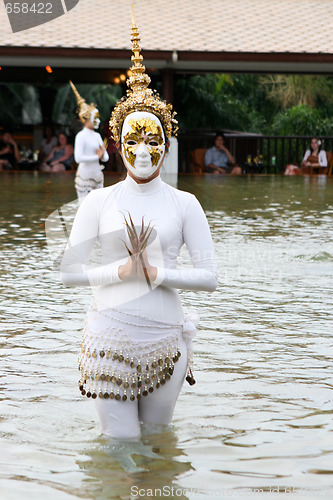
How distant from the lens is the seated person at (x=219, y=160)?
24.2m

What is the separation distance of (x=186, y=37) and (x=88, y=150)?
11.9 metres

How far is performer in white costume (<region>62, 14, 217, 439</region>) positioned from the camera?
378cm

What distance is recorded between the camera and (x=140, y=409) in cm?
396

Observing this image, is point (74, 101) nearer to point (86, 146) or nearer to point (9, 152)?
point (9, 152)

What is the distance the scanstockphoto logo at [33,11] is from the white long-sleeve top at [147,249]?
68.9 feet

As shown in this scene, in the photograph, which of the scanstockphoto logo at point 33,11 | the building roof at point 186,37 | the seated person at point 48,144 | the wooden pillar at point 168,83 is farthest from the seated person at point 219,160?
the scanstockphoto logo at point 33,11

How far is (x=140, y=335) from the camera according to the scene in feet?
12.5

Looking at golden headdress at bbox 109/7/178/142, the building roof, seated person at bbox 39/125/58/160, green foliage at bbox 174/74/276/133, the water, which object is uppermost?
the building roof

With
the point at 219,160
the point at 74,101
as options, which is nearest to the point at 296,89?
the point at 74,101

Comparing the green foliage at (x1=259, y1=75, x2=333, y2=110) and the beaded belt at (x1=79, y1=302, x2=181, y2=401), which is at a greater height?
the green foliage at (x1=259, y1=75, x2=333, y2=110)

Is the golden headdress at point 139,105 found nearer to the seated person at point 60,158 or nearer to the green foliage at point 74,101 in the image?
the seated person at point 60,158

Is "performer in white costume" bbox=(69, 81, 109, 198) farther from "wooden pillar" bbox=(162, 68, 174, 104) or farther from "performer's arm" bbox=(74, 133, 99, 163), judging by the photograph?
"wooden pillar" bbox=(162, 68, 174, 104)

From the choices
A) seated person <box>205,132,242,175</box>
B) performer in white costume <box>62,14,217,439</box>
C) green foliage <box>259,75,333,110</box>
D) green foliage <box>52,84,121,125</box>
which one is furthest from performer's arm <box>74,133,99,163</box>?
green foliage <box>259,75,333,110</box>

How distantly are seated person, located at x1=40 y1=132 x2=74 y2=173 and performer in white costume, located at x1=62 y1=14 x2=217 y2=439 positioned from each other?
69.6ft
